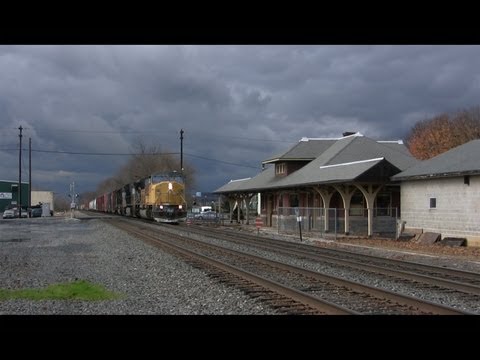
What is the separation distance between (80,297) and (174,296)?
1.77 m

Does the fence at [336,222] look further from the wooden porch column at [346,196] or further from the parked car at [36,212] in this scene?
the parked car at [36,212]

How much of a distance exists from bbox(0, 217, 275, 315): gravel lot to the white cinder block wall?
13.3 metres

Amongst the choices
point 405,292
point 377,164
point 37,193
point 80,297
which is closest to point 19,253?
point 80,297

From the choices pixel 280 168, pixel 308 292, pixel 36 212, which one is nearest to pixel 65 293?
pixel 308 292

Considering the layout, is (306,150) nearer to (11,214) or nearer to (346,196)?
(346,196)

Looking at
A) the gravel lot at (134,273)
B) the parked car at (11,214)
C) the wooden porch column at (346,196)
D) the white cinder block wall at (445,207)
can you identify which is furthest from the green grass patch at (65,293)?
the parked car at (11,214)

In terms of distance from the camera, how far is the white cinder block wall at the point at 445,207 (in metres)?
23.7

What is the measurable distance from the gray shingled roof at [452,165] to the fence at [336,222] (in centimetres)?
339

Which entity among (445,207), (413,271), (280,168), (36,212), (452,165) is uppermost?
(280,168)

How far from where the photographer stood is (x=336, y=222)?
99.4 ft

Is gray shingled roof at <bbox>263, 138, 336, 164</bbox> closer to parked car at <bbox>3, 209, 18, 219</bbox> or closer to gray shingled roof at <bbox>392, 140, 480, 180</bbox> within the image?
gray shingled roof at <bbox>392, 140, 480, 180</bbox>

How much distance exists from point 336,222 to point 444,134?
4365 centimetres
